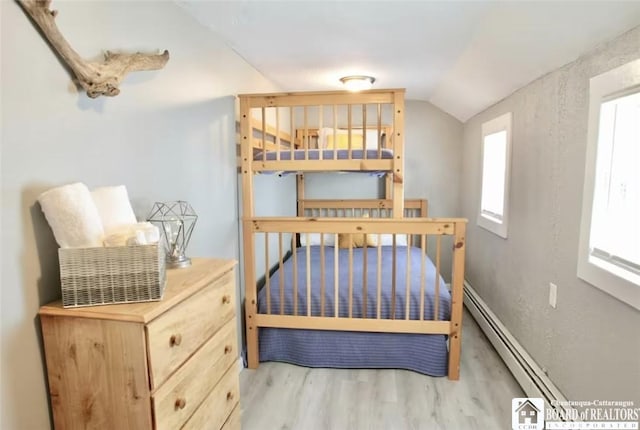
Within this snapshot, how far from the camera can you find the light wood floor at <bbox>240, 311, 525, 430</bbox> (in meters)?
1.91

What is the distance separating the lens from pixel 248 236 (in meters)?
2.41

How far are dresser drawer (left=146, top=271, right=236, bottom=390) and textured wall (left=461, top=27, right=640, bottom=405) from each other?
1.54m

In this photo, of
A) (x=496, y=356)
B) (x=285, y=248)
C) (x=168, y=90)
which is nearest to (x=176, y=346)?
(x=168, y=90)

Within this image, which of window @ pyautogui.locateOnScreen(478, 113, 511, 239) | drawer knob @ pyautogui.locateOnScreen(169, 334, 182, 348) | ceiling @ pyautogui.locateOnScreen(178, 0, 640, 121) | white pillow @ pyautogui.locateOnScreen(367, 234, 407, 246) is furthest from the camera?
white pillow @ pyautogui.locateOnScreen(367, 234, 407, 246)

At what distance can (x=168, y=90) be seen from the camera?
1.68 m

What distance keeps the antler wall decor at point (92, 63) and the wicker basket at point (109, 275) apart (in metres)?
0.54

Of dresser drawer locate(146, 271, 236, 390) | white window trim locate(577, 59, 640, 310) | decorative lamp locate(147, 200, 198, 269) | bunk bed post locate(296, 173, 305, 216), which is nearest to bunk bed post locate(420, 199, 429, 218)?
bunk bed post locate(296, 173, 305, 216)

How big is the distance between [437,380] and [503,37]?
2044 millimetres

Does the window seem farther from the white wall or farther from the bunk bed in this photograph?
the white wall

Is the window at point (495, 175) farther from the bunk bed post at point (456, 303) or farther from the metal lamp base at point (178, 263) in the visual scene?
the metal lamp base at point (178, 263)

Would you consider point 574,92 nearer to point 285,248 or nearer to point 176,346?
point 176,346

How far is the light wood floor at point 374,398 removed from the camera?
1913 mm

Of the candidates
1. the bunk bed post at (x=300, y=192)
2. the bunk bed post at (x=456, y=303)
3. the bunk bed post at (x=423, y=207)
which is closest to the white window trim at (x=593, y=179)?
the bunk bed post at (x=456, y=303)

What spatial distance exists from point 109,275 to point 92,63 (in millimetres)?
694
